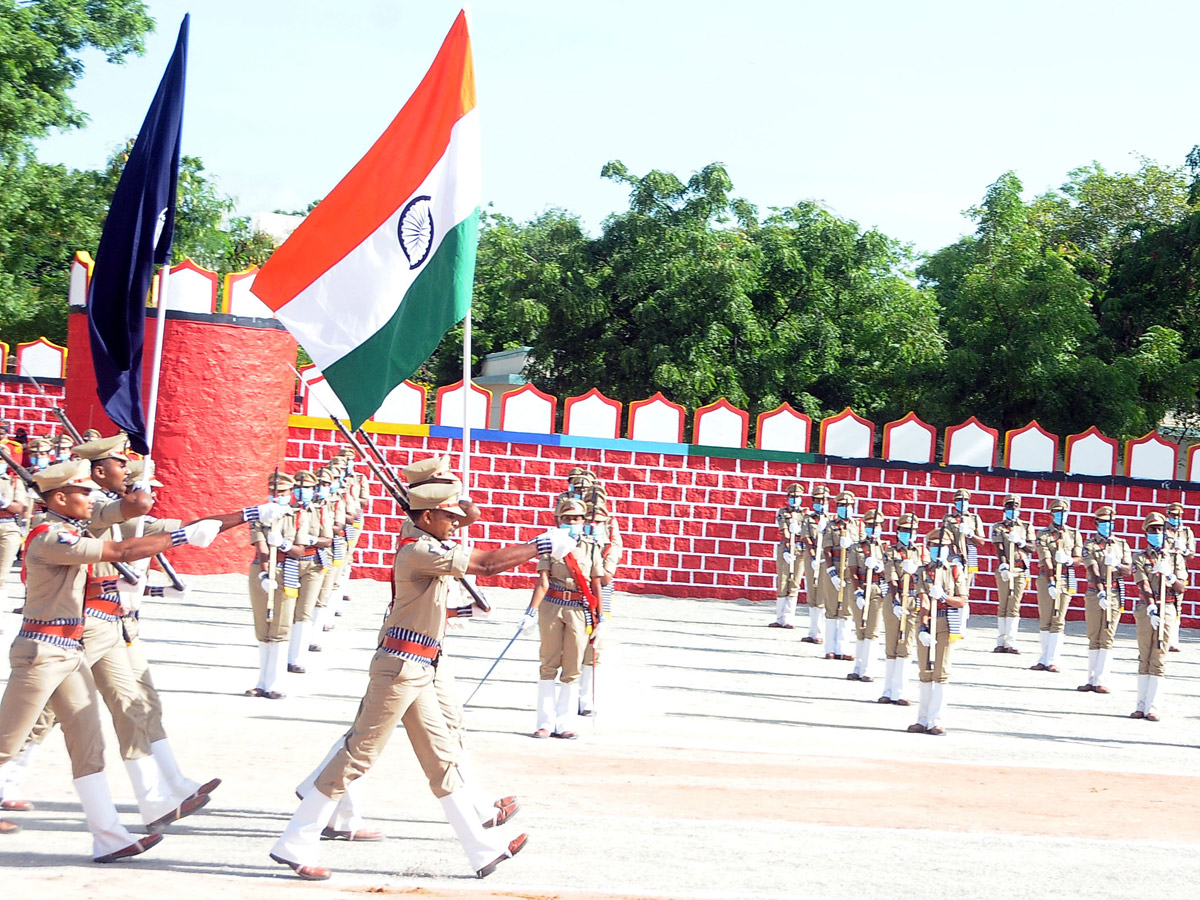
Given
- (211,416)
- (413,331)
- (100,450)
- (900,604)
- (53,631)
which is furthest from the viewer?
(211,416)

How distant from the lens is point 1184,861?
8.84 meters

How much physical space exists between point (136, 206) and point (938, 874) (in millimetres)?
6729

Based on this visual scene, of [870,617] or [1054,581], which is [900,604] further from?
[1054,581]

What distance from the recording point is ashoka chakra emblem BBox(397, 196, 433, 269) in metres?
9.38

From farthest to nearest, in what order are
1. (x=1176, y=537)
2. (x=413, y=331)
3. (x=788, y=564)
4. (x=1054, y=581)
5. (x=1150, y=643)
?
(x=788, y=564) < (x=1054, y=581) < (x=1176, y=537) < (x=1150, y=643) < (x=413, y=331)

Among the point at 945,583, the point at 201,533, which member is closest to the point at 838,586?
the point at 945,583

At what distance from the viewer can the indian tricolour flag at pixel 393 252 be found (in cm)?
911

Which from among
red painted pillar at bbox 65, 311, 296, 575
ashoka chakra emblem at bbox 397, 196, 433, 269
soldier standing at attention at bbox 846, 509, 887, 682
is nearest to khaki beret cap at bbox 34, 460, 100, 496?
ashoka chakra emblem at bbox 397, 196, 433, 269

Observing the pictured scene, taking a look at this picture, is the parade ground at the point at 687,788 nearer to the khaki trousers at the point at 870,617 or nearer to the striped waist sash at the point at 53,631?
the khaki trousers at the point at 870,617

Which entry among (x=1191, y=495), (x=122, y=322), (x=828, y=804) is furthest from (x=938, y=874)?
(x=1191, y=495)

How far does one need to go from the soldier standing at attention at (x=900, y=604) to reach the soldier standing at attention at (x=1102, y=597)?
9.35 ft

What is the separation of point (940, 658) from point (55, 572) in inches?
332

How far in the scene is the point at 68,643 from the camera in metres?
7.34

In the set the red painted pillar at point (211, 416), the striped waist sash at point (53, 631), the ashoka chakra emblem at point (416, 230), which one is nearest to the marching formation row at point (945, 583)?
the ashoka chakra emblem at point (416, 230)
